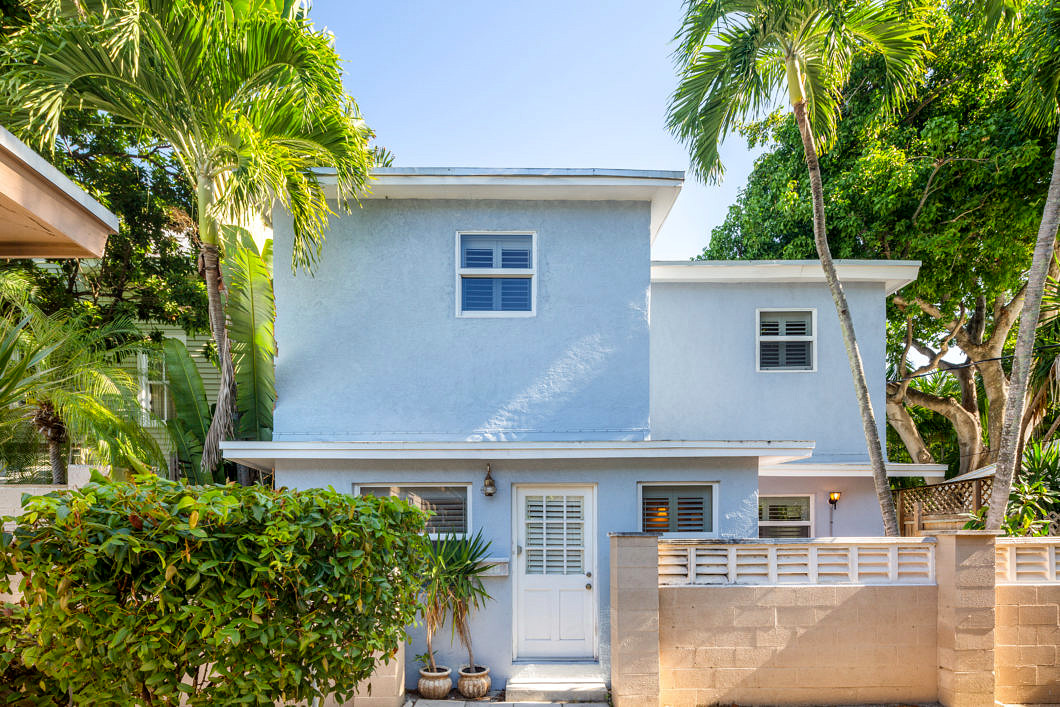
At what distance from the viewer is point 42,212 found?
360 centimetres

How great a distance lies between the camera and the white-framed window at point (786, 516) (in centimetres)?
1238

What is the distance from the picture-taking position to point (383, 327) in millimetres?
9805

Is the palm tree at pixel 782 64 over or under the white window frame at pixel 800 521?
over

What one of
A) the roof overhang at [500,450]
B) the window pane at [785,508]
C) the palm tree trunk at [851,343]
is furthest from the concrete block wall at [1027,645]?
the window pane at [785,508]

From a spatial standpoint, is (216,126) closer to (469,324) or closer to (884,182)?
(469,324)

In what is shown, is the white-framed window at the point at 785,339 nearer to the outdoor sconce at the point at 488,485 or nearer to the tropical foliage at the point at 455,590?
the outdoor sconce at the point at 488,485

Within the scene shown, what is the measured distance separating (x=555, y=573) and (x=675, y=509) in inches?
67.5

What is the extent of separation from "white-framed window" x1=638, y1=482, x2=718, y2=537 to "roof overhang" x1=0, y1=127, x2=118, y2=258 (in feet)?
22.7

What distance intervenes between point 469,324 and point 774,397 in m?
5.43

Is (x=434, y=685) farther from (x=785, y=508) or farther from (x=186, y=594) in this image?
(x=785, y=508)

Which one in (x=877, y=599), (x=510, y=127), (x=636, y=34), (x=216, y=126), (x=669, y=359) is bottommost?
(x=877, y=599)

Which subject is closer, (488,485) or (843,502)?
(488,485)

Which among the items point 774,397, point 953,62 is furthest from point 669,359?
point 953,62

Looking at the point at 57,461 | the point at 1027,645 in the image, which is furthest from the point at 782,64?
the point at 57,461
